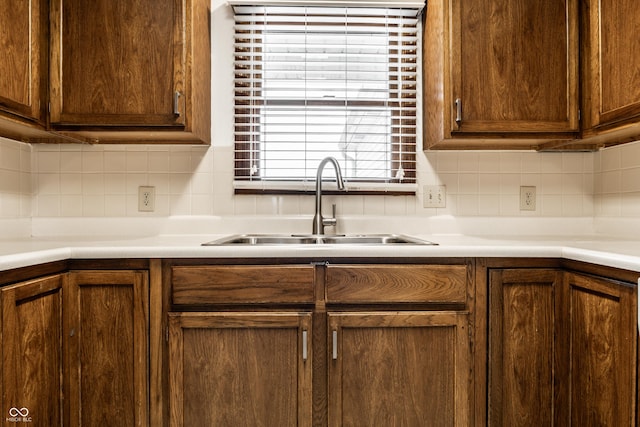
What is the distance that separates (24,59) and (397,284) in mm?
1543

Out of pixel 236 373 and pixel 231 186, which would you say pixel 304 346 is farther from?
pixel 231 186

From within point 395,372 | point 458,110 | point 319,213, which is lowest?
point 395,372

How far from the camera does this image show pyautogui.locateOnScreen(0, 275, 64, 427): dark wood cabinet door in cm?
121

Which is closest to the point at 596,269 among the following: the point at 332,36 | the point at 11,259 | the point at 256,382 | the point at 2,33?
the point at 256,382

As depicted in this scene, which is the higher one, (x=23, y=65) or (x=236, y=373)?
(x=23, y=65)

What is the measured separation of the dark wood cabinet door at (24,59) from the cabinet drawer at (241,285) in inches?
32.5

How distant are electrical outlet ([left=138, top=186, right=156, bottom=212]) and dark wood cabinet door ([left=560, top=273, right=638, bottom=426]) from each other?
171cm

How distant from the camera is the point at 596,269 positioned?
1342 millimetres

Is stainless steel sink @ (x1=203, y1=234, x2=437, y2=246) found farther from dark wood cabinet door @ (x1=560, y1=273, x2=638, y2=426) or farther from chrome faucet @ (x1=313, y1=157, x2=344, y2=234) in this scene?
dark wood cabinet door @ (x1=560, y1=273, x2=638, y2=426)

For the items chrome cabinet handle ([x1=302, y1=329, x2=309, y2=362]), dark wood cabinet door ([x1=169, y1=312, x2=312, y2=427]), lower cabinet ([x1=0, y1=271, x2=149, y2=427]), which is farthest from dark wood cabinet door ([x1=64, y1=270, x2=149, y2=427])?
chrome cabinet handle ([x1=302, y1=329, x2=309, y2=362])

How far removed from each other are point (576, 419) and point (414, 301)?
634 millimetres

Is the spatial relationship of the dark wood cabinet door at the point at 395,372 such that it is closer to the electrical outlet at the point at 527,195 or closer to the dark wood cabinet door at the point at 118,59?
the electrical outlet at the point at 527,195

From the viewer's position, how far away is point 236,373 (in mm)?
1463

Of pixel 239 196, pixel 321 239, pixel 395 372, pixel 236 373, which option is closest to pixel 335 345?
pixel 395 372
